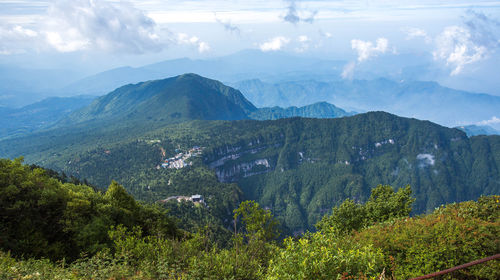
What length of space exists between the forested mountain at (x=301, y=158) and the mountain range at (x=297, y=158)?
24.3 inches

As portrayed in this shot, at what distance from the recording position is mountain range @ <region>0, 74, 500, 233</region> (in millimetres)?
131250

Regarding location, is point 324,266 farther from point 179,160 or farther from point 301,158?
point 301,158

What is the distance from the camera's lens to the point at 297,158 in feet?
600

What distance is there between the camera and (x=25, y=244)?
66.4 ft

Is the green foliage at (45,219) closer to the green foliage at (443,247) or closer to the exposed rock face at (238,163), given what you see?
the green foliage at (443,247)

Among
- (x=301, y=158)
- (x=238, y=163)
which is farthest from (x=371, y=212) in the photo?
(x=301, y=158)

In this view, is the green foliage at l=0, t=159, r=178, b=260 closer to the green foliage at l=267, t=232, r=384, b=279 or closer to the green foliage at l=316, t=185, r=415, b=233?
the green foliage at l=267, t=232, r=384, b=279

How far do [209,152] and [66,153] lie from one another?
7384 cm

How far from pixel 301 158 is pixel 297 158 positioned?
2.69 m

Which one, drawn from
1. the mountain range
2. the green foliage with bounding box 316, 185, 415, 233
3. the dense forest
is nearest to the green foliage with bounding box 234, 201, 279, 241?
the dense forest

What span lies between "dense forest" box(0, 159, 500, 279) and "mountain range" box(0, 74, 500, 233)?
88.4m

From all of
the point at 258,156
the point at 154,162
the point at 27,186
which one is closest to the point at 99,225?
the point at 27,186

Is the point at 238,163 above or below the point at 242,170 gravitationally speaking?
above

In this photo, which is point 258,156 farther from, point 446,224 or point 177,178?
point 446,224
